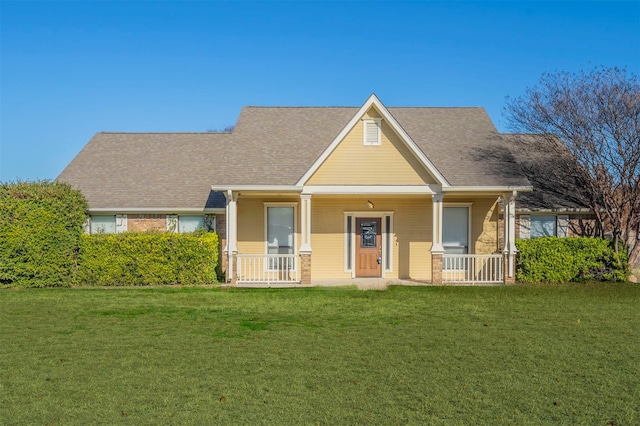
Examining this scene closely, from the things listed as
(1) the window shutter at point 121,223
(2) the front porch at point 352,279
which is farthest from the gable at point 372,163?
(1) the window shutter at point 121,223

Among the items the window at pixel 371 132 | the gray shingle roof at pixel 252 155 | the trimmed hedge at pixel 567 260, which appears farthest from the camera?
the gray shingle roof at pixel 252 155

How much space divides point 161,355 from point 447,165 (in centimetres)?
1394

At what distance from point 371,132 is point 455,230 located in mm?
5082

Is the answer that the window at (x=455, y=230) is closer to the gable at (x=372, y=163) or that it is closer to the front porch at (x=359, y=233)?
the front porch at (x=359, y=233)

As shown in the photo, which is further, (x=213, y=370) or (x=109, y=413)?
(x=213, y=370)

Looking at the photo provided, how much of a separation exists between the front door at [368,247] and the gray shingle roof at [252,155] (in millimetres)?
2992

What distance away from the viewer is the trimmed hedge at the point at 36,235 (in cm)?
1853

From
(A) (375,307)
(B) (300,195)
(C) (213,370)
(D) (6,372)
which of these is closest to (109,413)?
(C) (213,370)

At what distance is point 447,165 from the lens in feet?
67.3

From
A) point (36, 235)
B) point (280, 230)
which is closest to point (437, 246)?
point (280, 230)

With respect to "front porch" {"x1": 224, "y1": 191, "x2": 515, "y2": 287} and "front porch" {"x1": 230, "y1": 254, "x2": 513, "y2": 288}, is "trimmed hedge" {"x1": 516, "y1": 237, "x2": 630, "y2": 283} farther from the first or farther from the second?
"front porch" {"x1": 224, "y1": 191, "x2": 515, "y2": 287}

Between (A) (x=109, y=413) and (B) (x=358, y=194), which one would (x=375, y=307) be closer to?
(B) (x=358, y=194)

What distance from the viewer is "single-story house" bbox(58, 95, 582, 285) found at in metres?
19.1

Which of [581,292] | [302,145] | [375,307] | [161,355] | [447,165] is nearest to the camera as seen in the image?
[161,355]
